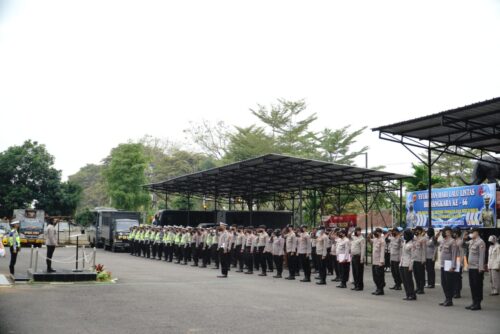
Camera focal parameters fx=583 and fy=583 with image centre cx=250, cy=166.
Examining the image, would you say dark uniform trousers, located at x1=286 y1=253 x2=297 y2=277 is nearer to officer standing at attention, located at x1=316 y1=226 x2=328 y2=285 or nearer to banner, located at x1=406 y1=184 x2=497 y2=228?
officer standing at attention, located at x1=316 y1=226 x2=328 y2=285

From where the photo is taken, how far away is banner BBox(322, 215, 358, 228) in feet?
92.7

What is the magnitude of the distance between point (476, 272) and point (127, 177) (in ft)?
140

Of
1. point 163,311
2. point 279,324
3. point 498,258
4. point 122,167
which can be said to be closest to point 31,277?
point 163,311

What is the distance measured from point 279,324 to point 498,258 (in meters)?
8.04

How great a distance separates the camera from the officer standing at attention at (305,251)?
19719mm

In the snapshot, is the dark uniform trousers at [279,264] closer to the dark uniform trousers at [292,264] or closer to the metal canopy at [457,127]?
the dark uniform trousers at [292,264]

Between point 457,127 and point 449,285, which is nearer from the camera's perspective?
point 449,285

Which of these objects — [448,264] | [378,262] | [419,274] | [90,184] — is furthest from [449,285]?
[90,184]

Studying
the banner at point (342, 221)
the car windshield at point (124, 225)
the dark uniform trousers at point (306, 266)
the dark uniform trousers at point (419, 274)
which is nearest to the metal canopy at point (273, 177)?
the banner at point (342, 221)

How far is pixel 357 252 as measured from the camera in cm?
1688

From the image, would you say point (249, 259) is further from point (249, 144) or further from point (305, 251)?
point (249, 144)

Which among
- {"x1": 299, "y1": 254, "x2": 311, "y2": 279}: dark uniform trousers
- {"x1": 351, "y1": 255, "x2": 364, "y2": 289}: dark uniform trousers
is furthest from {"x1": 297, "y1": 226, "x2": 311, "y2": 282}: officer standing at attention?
{"x1": 351, "y1": 255, "x2": 364, "y2": 289}: dark uniform trousers

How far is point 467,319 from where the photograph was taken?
452 inches

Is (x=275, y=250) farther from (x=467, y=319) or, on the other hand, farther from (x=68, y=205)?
(x=68, y=205)
